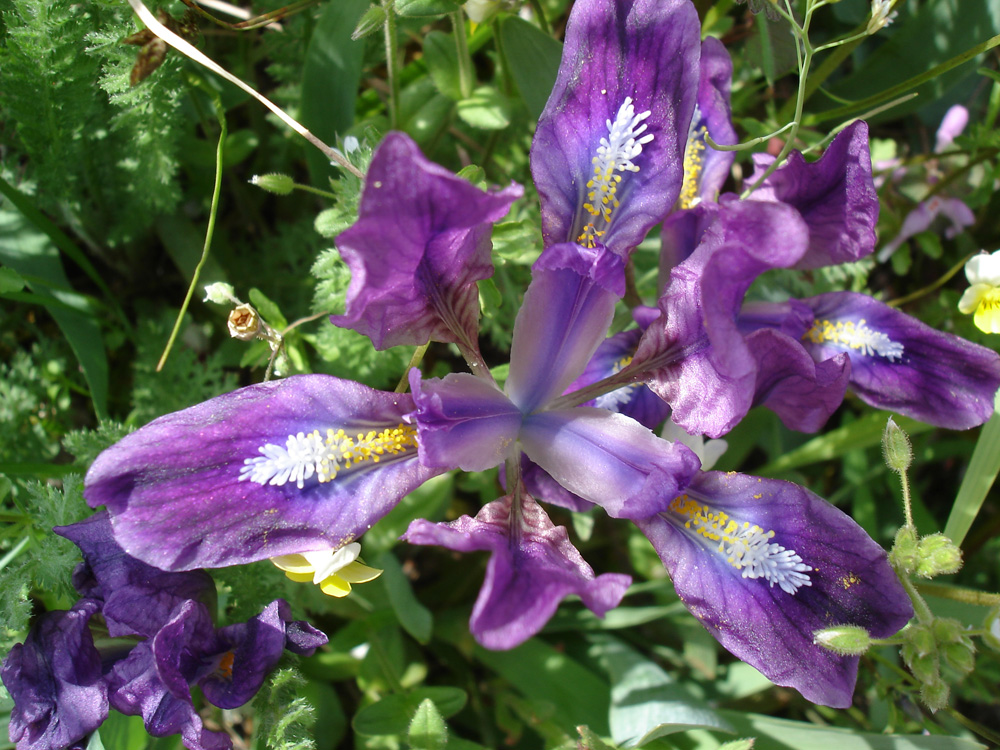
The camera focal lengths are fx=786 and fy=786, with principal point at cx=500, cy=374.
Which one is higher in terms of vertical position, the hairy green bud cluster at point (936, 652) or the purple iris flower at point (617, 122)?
the purple iris flower at point (617, 122)

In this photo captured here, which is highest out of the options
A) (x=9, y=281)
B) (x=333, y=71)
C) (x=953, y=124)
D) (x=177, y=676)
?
(x=333, y=71)

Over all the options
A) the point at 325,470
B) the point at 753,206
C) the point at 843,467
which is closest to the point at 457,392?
the point at 325,470

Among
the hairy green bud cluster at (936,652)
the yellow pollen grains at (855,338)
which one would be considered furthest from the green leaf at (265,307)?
the hairy green bud cluster at (936,652)

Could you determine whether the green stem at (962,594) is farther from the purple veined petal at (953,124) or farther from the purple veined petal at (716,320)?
the purple veined petal at (953,124)

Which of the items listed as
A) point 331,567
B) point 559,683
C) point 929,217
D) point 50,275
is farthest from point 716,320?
point 50,275

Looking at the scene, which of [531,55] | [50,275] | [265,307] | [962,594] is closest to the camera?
[962,594]

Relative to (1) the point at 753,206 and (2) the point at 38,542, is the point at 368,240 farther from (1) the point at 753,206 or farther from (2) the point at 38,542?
(2) the point at 38,542

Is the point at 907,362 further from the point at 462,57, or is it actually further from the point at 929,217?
the point at 462,57

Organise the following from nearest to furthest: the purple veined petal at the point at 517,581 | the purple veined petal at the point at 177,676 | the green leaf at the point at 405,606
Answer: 1. the purple veined petal at the point at 517,581
2. the purple veined petal at the point at 177,676
3. the green leaf at the point at 405,606
